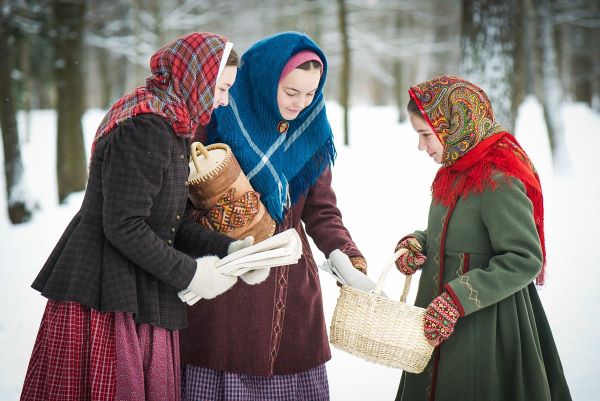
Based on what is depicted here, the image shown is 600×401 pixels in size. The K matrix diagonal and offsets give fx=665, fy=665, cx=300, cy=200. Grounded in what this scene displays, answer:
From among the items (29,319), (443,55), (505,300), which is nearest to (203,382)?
(505,300)

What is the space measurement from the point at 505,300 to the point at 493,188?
15.2 inches

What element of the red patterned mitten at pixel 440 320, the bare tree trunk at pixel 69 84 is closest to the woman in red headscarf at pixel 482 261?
the red patterned mitten at pixel 440 320

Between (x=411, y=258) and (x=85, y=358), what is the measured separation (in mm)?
1197

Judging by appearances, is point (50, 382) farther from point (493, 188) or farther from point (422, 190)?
point (422, 190)

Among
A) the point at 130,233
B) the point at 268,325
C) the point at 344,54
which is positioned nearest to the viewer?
the point at 130,233

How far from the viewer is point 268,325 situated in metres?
2.44

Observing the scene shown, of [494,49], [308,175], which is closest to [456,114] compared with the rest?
[308,175]

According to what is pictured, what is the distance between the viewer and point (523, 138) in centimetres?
1157

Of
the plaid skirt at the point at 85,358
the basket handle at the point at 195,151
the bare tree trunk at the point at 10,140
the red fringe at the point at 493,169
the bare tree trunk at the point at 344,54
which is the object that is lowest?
the plaid skirt at the point at 85,358

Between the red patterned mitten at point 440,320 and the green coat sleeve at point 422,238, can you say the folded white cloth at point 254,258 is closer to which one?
the red patterned mitten at point 440,320

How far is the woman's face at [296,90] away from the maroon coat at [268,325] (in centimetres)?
38

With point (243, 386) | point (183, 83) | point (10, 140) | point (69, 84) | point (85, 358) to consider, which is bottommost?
point (243, 386)

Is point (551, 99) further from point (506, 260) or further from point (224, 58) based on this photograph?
point (224, 58)

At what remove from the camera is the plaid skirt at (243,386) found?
93.7 inches
